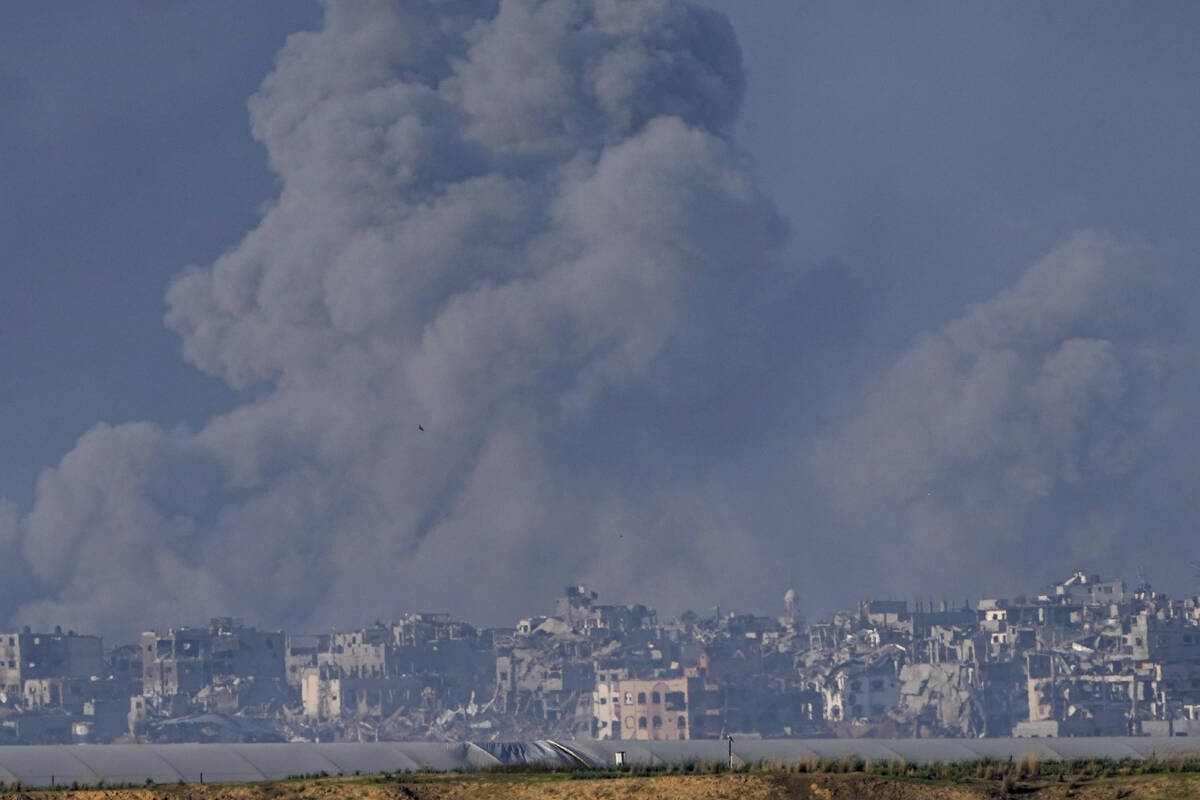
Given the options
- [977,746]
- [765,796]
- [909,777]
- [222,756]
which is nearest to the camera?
[765,796]

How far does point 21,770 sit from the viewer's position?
5022cm

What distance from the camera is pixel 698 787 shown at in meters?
43.8

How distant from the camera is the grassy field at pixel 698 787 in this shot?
143 feet

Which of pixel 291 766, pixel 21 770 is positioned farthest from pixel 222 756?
pixel 21 770

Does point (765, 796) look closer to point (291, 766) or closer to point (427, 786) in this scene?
point (427, 786)

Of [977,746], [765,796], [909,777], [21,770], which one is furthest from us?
[977,746]

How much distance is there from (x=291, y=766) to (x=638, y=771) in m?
10.0

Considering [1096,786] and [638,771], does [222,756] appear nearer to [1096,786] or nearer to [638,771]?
[638,771]

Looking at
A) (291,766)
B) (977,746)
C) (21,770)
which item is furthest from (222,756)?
(977,746)

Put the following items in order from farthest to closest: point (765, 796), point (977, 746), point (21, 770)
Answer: point (977, 746) < point (21, 770) < point (765, 796)

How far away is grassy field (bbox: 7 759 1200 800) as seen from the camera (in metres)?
43.4

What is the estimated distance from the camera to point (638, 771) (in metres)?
47.8

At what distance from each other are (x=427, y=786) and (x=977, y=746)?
20796 millimetres

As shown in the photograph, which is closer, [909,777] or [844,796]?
[844,796]
